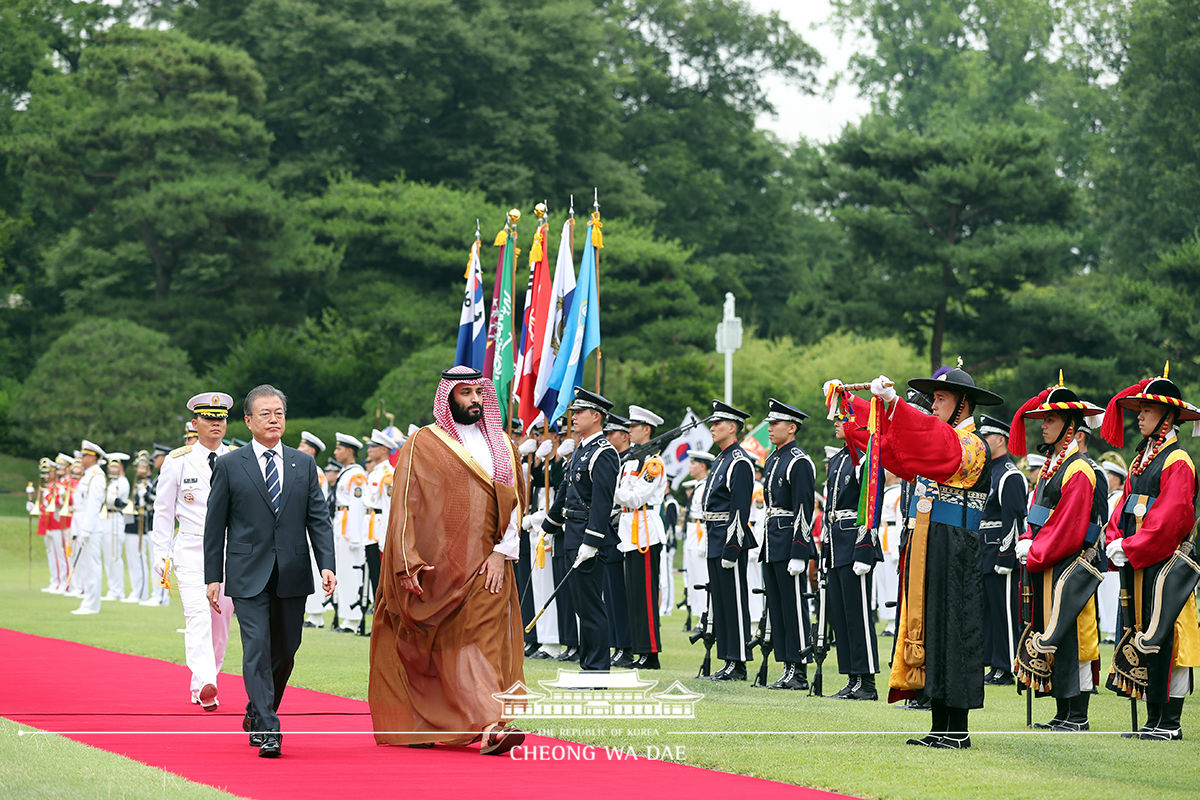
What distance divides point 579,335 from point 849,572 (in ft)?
13.3

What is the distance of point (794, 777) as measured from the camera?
7816mm

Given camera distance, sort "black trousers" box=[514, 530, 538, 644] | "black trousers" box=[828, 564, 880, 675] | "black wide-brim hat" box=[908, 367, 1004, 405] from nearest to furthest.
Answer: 1. "black wide-brim hat" box=[908, 367, 1004, 405]
2. "black trousers" box=[828, 564, 880, 675]
3. "black trousers" box=[514, 530, 538, 644]

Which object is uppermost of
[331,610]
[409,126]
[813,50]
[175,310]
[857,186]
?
[813,50]

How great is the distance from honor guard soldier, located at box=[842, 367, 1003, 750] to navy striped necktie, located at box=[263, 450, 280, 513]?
3.28m

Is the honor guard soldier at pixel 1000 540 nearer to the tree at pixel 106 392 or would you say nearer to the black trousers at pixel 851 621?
the black trousers at pixel 851 621

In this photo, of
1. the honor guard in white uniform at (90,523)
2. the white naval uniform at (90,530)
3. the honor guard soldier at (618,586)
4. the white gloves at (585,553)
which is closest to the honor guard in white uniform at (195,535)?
the white gloves at (585,553)

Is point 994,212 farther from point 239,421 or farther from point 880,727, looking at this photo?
point 880,727

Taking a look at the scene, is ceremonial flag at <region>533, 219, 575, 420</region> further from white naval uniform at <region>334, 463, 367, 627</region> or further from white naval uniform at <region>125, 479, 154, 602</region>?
white naval uniform at <region>125, 479, 154, 602</region>

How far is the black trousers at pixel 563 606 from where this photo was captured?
50.2 feet

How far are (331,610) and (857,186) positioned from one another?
2044 cm

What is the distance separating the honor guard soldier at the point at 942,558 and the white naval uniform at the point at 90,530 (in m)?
14.1

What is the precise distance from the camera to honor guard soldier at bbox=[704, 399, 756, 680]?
43.4 ft

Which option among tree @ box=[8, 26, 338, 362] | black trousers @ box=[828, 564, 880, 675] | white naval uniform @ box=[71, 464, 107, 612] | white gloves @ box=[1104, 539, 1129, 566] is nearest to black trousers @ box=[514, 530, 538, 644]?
black trousers @ box=[828, 564, 880, 675]

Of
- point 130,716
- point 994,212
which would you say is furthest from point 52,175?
point 130,716
